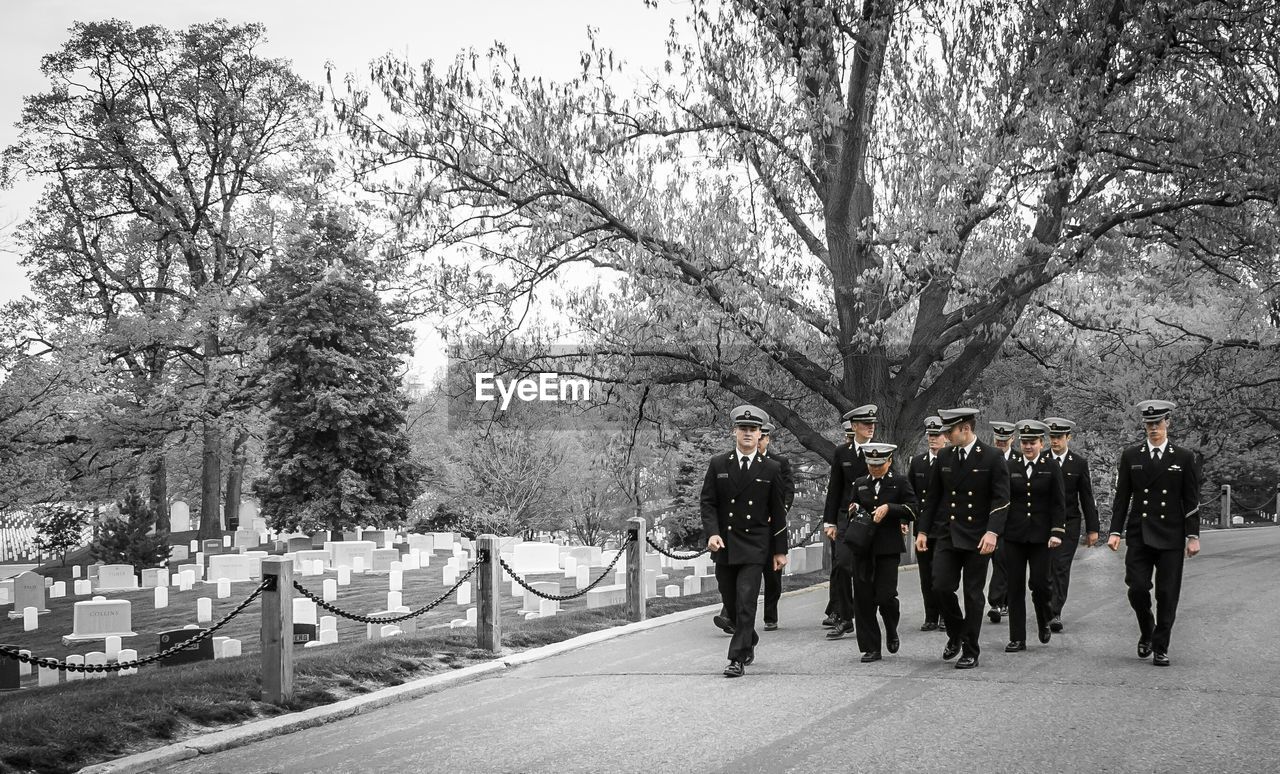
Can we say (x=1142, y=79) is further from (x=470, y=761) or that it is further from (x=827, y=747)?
(x=470, y=761)

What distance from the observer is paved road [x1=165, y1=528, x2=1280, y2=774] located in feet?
19.2

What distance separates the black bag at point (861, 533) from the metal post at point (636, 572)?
154 inches

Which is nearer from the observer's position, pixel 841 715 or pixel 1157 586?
pixel 841 715

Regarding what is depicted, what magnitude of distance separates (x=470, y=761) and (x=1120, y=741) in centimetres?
361

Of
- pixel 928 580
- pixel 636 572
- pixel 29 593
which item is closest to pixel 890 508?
pixel 928 580

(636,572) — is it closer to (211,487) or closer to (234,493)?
(211,487)

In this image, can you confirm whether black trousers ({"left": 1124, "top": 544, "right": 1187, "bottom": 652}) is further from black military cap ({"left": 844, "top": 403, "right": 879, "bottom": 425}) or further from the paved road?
black military cap ({"left": 844, "top": 403, "right": 879, "bottom": 425})

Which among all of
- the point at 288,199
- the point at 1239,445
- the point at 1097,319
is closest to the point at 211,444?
the point at 288,199

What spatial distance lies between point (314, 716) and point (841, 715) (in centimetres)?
364

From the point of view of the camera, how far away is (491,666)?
A: 380 inches

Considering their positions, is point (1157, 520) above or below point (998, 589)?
above

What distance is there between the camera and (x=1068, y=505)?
11375 mm

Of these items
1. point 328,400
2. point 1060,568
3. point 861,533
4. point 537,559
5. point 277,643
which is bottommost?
point 537,559

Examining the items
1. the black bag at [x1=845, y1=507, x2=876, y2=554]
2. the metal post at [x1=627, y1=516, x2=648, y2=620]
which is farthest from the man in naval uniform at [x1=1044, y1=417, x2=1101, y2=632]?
the metal post at [x1=627, y1=516, x2=648, y2=620]
